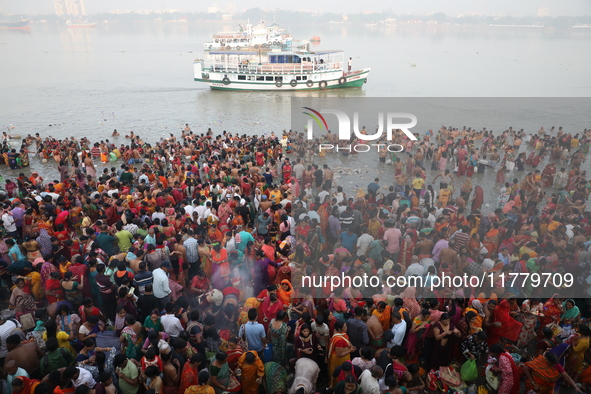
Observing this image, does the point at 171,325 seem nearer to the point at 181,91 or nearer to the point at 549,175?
the point at 549,175

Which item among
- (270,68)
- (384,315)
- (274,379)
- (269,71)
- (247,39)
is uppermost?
(247,39)

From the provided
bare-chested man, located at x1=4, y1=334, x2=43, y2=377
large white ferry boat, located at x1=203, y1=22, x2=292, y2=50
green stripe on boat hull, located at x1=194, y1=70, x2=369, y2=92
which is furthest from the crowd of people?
large white ferry boat, located at x1=203, y1=22, x2=292, y2=50

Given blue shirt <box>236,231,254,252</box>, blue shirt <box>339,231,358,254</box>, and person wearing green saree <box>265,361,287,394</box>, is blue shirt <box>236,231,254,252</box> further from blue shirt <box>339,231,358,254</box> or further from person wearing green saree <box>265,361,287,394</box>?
person wearing green saree <box>265,361,287,394</box>

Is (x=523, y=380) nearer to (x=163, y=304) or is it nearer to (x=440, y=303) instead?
(x=440, y=303)

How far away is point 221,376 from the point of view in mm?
4188

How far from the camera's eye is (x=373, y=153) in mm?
15867

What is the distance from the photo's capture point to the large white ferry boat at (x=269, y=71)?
33062 mm

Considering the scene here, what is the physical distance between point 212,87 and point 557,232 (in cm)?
3246

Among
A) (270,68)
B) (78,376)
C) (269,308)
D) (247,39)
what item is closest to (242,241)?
(269,308)

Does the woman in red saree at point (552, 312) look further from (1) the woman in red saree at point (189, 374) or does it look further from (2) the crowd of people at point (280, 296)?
(1) the woman in red saree at point (189, 374)

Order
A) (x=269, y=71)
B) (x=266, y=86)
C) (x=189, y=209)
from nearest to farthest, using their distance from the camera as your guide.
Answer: (x=189, y=209) → (x=269, y=71) → (x=266, y=86)

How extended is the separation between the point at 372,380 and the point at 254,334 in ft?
4.92

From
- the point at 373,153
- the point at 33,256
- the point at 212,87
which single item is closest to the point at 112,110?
the point at 212,87

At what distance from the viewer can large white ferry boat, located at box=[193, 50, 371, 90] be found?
33.1 meters
